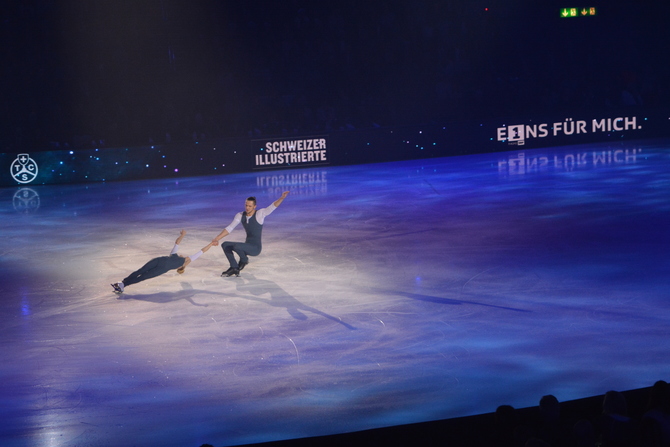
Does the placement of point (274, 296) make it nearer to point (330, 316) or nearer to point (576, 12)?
point (330, 316)

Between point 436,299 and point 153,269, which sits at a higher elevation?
point 153,269

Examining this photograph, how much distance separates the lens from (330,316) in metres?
9.37

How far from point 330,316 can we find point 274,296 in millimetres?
1269

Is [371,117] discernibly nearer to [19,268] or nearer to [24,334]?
[19,268]

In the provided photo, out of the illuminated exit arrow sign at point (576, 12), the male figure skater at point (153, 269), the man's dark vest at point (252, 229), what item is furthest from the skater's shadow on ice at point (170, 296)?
the illuminated exit arrow sign at point (576, 12)

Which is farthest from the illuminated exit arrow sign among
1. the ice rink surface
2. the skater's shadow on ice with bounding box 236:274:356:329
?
the skater's shadow on ice with bounding box 236:274:356:329

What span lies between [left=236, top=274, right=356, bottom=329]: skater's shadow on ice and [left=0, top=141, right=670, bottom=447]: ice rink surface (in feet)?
0.15

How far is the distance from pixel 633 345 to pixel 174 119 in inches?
832

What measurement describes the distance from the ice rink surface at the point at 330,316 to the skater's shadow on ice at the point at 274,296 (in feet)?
0.15

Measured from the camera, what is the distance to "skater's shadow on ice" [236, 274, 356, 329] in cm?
948

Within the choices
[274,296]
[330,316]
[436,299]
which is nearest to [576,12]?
[436,299]

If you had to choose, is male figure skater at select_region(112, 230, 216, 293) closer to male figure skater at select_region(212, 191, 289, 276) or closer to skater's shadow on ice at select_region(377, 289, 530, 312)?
male figure skater at select_region(212, 191, 289, 276)

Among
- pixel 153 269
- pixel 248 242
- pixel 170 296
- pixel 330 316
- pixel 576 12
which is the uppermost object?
pixel 576 12

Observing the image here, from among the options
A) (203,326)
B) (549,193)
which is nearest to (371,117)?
(549,193)
